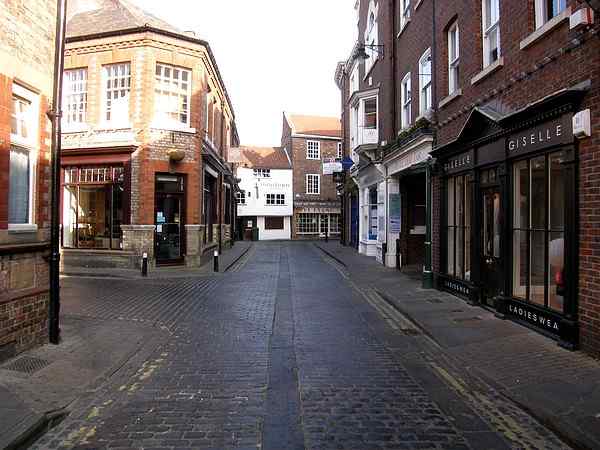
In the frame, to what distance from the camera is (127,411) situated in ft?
14.4

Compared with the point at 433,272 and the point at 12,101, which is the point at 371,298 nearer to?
the point at 433,272

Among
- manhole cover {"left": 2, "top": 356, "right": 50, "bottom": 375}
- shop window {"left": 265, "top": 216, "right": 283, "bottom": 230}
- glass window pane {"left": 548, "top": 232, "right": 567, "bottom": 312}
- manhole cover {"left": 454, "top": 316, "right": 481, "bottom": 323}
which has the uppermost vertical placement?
shop window {"left": 265, "top": 216, "right": 283, "bottom": 230}

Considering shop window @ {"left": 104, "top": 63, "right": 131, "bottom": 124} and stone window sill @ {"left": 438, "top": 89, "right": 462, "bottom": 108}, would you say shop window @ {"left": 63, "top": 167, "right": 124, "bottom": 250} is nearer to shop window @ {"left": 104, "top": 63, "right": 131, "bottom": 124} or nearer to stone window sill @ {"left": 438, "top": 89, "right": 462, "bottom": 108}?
shop window @ {"left": 104, "top": 63, "right": 131, "bottom": 124}

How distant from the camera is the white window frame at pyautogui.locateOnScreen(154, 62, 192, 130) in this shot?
16.4 metres

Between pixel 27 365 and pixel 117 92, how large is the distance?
13.2m

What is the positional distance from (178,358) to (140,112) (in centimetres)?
1216

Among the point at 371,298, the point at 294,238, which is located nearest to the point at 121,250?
the point at 371,298

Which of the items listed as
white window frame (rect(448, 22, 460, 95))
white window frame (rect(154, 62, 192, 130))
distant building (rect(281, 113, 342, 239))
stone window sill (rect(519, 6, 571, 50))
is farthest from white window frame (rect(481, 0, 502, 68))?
distant building (rect(281, 113, 342, 239))

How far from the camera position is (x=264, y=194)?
44.3m

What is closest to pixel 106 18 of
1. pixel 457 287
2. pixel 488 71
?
pixel 488 71

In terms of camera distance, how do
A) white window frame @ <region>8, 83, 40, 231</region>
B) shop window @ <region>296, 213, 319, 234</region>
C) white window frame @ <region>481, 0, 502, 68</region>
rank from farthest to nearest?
shop window @ <region>296, 213, 319, 234</region>
white window frame @ <region>481, 0, 502, 68</region>
white window frame @ <region>8, 83, 40, 231</region>

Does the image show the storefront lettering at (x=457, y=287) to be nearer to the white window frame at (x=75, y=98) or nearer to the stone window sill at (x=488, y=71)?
the stone window sill at (x=488, y=71)

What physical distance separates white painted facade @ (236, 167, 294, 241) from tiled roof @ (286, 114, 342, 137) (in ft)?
15.5

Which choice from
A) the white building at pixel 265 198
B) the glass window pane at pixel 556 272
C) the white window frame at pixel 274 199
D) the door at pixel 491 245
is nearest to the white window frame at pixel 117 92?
the door at pixel 491 245
